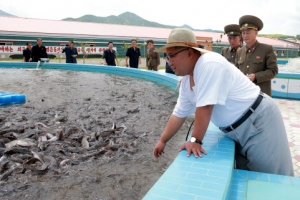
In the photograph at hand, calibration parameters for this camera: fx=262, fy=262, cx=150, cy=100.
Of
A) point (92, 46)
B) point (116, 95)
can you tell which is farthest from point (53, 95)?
point (92, 46)

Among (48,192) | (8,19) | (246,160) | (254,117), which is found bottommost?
(48,192)

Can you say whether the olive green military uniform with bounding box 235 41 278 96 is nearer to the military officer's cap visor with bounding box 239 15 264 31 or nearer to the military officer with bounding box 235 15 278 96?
the military officer with bounding box 235 15 278 96

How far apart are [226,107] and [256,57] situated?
7.33 ft

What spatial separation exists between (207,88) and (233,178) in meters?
0.84

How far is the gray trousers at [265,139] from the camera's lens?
2.52 meters

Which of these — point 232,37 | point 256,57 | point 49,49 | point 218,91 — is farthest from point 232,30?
point 49,49

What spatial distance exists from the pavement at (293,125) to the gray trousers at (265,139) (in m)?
1.75

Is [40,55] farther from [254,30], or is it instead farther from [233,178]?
[233,178]

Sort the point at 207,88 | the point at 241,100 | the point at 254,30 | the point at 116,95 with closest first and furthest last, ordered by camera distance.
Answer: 1. the point at 207,88
2. the point at 241,100
3. the point at 254,30
4. the point at 116,95

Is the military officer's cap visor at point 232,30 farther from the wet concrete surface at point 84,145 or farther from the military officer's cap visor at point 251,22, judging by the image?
the wet concrete surface at point 84,145

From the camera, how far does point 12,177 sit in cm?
380

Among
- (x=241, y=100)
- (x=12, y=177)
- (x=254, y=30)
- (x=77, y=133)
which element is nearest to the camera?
(x=241, y=100)

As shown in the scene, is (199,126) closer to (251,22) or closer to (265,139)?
(265,139)

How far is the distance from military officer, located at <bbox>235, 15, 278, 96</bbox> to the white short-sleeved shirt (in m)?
1.74
